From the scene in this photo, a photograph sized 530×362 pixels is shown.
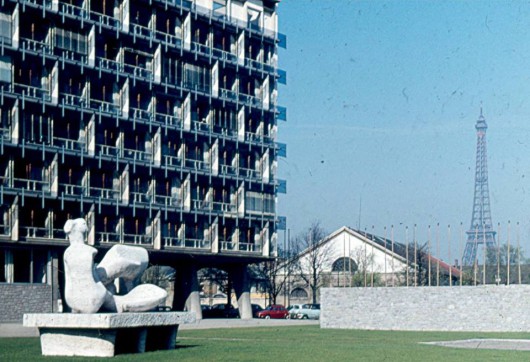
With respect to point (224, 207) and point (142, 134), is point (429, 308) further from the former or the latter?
point (142, 134)

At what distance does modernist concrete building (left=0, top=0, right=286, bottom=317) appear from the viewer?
58375mm

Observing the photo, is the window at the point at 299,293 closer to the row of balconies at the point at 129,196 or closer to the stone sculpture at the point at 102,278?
the row of balconies at the point at 129,196

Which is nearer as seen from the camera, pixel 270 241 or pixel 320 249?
pixel 270 241

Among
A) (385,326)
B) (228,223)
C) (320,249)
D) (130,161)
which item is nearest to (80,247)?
(385,326)

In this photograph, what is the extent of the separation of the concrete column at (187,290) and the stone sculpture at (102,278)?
4403 cm

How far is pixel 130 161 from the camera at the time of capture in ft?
213

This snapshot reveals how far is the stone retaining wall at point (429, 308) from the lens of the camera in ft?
163

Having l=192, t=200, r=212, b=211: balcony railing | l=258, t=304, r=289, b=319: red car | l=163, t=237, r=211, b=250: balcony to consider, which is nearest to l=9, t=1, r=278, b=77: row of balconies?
l=192, t=200, r=212, b=211: balcony railing

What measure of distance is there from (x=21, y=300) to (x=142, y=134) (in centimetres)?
1514

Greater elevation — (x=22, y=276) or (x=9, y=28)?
(x=9, y=28)

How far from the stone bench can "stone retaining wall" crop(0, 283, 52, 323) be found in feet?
109

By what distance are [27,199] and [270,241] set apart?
77.9ft

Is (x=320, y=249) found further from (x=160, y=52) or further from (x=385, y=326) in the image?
(x=385, y=326)

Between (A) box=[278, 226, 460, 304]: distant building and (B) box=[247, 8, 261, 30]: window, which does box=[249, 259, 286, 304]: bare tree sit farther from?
(B) box=[247, 8, 261, 30]: window
